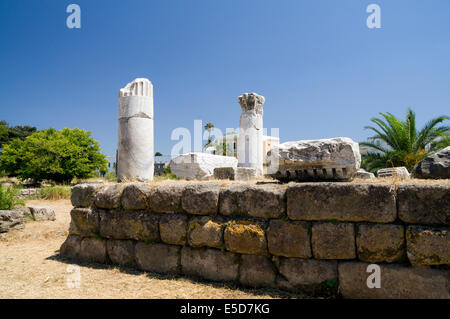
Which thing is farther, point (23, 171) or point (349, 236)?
point (23, 171)

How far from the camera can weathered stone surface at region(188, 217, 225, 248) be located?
13.6ft

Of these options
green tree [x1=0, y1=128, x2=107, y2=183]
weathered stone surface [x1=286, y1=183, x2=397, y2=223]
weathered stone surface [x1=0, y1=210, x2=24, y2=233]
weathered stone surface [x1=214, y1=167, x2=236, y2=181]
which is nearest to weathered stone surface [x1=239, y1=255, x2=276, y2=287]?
weathered stone surface [x1=286, y1=183, x2=397, y2=223]

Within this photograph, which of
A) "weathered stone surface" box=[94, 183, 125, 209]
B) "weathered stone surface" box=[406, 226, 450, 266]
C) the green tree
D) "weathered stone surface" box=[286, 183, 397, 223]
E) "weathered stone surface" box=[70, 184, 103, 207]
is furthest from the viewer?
the green tree

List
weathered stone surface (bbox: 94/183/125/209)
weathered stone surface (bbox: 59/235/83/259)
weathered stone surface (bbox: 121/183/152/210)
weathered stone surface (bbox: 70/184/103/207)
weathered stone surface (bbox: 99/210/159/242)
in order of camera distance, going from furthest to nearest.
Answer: weathered stone surface (bbox: 59/235/83/259), weathered stone surface (bbox: 70/184/103/207), weathered stone surface (bbox: 94/183/125/209), weathered stone surface (bbox: 121/183/152/210), weathered stone surface (bbox: 99/210/159/242)

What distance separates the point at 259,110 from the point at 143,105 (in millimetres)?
5936

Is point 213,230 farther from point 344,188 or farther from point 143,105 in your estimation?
point 143,105

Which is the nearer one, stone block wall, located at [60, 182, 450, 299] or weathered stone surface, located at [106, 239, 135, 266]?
stone block wall, located at [60, 182, 450, 299]

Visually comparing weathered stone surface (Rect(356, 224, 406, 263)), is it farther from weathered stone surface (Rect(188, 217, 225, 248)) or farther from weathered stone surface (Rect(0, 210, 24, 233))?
weathered stone surface (Rect(0, 210, 24, 233))

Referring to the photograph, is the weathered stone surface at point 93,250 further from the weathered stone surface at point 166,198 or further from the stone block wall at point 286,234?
the weathered stone surface at point 166,198

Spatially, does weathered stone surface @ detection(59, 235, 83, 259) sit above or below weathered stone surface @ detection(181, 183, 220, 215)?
below

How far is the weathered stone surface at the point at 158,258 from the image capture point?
14.7 ft

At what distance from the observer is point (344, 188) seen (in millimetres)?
3527

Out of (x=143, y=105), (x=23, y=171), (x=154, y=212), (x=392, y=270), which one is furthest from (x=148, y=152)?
(x=23, y=171)

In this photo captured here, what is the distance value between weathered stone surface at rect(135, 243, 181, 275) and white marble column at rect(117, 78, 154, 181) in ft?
9.50
